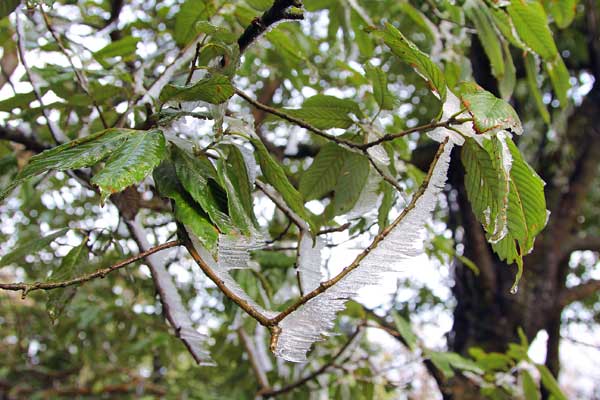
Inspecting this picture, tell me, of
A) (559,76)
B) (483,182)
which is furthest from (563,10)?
(483,182)

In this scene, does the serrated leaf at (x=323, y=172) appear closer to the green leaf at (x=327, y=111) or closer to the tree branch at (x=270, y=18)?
A: the green leaf at (x=327, y=111)

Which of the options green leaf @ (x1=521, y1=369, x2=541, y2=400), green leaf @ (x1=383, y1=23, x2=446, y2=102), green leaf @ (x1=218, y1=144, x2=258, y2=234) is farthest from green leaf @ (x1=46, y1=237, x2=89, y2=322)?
green leaf @ (x1=521, y1=369, x2=541, y2=400)

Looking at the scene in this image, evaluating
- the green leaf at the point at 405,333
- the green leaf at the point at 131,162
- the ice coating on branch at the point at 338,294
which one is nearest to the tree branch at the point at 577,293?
the green leaf at the point at 405,333

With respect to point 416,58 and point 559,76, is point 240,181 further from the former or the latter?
point 559,76

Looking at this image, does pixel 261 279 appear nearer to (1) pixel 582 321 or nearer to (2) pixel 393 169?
(2) pixel 393 169

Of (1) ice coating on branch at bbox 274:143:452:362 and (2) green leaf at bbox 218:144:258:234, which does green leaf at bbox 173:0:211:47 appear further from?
(1) ice coating on branch at bbox 274:143:452:362

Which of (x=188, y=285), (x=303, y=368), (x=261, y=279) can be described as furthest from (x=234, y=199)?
(x=188, y=285)
